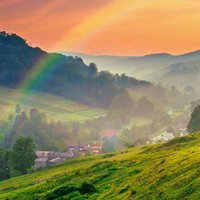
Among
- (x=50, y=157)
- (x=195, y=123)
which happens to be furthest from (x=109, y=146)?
(x=195, y=123)

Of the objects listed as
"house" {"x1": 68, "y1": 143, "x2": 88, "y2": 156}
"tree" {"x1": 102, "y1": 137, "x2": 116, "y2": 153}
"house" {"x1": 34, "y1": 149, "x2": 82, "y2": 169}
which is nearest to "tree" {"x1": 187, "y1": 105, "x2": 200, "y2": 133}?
"house" {"x1": 34, "y1": 149, "x2": 82, "y2": 169}

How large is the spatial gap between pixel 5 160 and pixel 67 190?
73.0 meters

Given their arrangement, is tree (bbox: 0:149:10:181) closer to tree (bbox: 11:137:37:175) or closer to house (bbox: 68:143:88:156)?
tree (bbox: 11:137:37:175)

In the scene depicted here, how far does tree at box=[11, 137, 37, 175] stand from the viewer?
307 ft

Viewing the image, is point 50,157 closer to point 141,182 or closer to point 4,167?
point 4,167

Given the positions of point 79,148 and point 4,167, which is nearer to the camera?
point 4,167

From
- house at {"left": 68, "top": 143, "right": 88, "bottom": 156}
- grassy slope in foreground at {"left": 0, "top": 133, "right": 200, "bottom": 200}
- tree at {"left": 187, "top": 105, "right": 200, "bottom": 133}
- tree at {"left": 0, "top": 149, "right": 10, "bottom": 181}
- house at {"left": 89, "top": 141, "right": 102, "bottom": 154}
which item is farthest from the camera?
house at {"left": 68, "top": 143, "right": 88, "bottom": 156}

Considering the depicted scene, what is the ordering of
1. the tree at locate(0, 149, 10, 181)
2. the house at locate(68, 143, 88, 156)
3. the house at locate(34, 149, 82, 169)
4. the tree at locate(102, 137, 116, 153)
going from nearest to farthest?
the tree at locate(0, 149, 10, 181) → the house at locate(34, 149, 82, 169) → the tree at locate(102, 137, 116, 153) → the house at locate(68, 143, 88, 156)

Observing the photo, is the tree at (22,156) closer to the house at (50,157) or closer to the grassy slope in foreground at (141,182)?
the house at (50,157)

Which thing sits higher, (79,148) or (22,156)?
(22,156)

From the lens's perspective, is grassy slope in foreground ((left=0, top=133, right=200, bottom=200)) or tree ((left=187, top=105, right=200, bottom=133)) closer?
grassy slope in foreground ((left=0, top=133, right=200, bottom=200))

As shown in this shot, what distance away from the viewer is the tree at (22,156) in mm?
93500

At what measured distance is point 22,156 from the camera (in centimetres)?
9350

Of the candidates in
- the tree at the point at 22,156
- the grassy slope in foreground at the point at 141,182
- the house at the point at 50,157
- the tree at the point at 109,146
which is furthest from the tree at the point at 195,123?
the grassy slope in foreground at the point at 141,182
